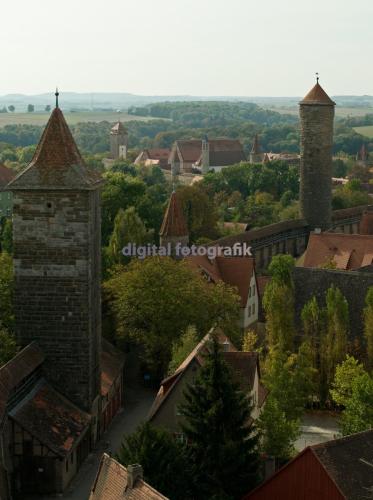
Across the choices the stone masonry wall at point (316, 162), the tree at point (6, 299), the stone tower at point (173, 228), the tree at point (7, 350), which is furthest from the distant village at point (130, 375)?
the stone masonry wall at point (316, 162)

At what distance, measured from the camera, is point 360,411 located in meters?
35.0

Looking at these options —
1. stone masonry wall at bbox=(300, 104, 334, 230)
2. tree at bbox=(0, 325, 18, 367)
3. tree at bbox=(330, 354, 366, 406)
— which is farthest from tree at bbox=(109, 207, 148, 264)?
tree at bbox=(330, 354, 366, 406)

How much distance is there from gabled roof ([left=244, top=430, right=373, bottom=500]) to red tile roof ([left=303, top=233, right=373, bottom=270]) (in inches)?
1448

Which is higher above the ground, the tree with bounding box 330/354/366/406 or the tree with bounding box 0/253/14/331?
the tree with bounding box 0/253/14/331

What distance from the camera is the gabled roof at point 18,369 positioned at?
32812mm

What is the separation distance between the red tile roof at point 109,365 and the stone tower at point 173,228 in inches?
612

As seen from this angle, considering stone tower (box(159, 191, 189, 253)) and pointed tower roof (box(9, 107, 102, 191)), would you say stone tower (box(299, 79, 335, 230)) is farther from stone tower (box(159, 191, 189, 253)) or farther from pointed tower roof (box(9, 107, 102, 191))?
pointed tower roof (box(9, 107, 102, 191))

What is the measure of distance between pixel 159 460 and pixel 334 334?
759 inches

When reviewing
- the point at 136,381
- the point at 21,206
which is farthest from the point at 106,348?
the point at 21,206

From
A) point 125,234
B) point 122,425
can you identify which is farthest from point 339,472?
point 125,234

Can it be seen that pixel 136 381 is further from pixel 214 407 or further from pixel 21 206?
pixel 214 407

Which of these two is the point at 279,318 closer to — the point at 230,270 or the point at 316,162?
the point at 230,270

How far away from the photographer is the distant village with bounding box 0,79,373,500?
29297mm

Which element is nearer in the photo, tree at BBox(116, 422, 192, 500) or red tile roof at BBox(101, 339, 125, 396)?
tree at BBox(116, 422, 192, 500)
